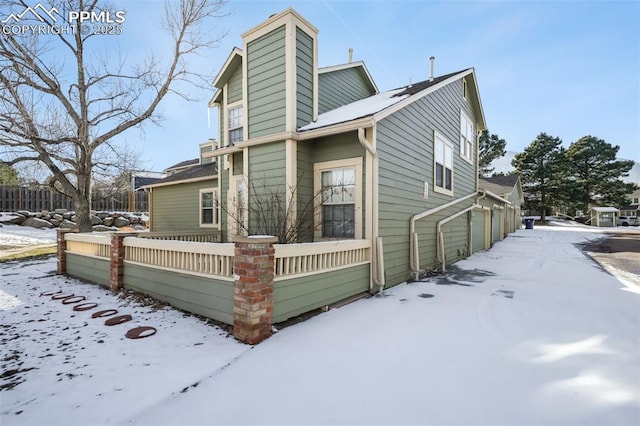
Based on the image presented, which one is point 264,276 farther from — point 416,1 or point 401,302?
point 416,1

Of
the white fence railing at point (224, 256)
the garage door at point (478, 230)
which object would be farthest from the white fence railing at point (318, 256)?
the garage door at point (478, 230)

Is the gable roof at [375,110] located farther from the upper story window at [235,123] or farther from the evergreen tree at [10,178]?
the evergreen tree at [10,178]

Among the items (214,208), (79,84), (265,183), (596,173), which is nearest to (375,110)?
(265,183)

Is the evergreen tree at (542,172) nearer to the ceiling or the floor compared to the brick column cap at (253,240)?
nearer to the ceiling

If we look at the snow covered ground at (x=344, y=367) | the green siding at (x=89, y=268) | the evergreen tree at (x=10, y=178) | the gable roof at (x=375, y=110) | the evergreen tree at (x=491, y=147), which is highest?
the evergreen tree at (x=491, y=147)

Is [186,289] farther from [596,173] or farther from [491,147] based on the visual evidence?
[596,173]

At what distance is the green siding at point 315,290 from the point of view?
149 inches

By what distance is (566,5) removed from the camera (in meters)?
7.39

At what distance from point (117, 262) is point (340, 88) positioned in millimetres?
6969

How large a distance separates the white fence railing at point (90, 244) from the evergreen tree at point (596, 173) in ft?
143

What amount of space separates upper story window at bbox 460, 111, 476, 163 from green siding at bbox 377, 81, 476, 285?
0.62m

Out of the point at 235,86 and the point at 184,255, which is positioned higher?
the point at 235,86

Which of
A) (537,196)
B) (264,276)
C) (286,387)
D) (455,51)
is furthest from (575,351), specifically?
(537,196)

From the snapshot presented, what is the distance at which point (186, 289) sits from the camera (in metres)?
4.36
